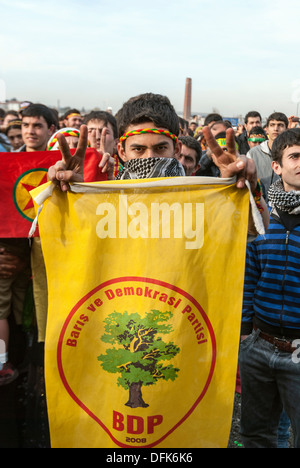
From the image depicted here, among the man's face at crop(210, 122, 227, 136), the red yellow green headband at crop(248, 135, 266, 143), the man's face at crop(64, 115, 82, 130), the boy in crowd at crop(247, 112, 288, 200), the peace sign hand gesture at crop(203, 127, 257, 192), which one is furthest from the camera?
the red yellow green headband at crop(248, 135, 266, 143)

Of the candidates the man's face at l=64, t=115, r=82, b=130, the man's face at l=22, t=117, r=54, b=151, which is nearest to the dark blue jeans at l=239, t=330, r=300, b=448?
the man's face at l=22, t=117, r=54, b=151

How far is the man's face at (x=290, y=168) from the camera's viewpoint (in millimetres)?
2299

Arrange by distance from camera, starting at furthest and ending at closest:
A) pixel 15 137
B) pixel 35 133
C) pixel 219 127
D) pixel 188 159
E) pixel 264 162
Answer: pixel 219 127 → pixel 15 137 → pixel 264 162 → pixel 188 159 → pixel 35 133

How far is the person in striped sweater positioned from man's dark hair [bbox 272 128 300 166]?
0.14 meters

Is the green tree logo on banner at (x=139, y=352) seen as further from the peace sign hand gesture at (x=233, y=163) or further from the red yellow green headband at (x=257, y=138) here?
the red yellow green headband at (x=257, y=138)

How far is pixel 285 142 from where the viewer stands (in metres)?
2.46

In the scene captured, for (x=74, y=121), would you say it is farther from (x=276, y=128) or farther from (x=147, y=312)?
(x=147, y=312)

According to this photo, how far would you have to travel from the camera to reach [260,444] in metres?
2.24

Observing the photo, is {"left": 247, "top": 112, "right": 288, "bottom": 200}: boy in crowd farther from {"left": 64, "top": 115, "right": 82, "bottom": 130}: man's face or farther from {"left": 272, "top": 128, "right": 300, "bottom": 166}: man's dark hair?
{"left": 64, "top": 115, "right": 82, "bottom": 130}: man's face

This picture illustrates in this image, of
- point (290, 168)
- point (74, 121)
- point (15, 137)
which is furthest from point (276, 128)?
point (290, 168)

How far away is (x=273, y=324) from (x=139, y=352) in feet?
2.75

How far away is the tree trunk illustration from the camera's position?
5.22 feet

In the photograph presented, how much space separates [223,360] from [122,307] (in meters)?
0.43
